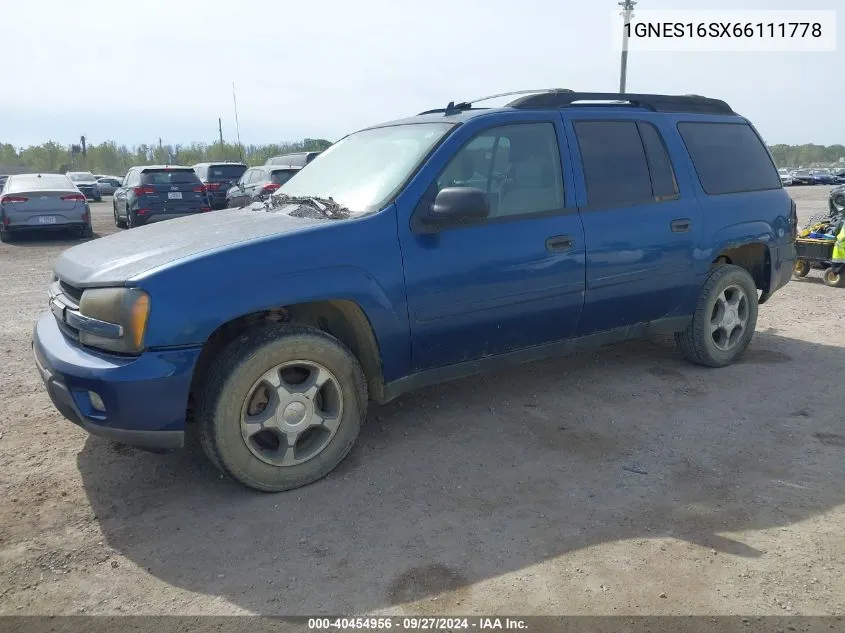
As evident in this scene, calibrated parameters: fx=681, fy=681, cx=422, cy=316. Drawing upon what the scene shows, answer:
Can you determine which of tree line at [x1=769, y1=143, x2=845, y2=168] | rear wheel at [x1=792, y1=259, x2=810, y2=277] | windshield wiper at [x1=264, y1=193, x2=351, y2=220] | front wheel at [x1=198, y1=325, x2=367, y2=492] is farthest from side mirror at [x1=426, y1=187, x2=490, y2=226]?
tree line at [x1=769, y1=143, x2=845, y2=168]

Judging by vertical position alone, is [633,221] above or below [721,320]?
above

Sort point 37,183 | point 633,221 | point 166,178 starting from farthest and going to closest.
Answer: point 166,178, point 37,183, point 633,221

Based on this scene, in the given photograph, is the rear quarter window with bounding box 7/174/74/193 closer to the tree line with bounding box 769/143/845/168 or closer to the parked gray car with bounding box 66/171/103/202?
the parked gray car with bounding box 66/171/103/202

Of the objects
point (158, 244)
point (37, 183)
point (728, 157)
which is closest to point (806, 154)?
point (37, 183)

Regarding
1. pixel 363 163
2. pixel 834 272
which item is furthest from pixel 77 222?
pixel 834 272

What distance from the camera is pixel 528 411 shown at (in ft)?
14.5

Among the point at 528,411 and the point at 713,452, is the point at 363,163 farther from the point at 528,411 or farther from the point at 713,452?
the point at 713,452

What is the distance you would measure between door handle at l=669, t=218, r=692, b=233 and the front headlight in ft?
11.1

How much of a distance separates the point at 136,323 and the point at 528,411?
8.12ft

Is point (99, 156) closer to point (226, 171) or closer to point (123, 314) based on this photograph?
point (226, 171)

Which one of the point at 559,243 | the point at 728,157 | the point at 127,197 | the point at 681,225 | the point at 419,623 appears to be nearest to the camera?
the point at 419,623

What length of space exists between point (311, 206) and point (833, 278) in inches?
290

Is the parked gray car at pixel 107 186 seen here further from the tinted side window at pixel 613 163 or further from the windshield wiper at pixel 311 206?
the tinted side window at pixel 613 163

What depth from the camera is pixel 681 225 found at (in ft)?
15.4
